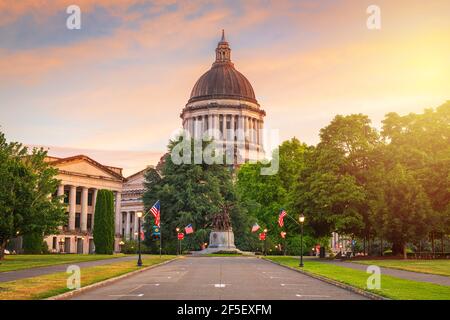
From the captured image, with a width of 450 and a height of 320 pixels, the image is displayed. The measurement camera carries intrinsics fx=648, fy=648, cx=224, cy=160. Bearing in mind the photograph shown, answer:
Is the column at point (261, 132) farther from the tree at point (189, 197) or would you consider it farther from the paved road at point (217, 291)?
the paved road at point (217, 291)

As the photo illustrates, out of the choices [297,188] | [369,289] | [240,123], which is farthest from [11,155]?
[240,123]

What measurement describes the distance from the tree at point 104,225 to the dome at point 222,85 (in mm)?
82746

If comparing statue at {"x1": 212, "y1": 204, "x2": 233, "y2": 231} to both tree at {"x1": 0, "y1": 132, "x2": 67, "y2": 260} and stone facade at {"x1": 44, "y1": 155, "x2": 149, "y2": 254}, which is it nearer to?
tree at {"x1": 0, "y1": 132, "x2": 67, "y2": 260}

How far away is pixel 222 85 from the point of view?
174 m

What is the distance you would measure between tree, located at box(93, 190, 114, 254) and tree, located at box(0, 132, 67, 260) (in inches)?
1101

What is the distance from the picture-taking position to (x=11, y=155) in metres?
61.6

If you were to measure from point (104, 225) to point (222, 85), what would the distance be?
8884 centimetres

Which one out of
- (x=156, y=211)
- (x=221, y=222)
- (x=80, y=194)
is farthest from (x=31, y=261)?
(x=80, y=194)

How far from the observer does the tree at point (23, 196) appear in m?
56.5

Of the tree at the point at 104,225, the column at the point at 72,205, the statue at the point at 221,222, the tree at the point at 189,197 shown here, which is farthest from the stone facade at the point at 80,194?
the statue at the point at 221,222

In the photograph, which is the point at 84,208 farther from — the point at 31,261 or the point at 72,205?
the point at 31,261
